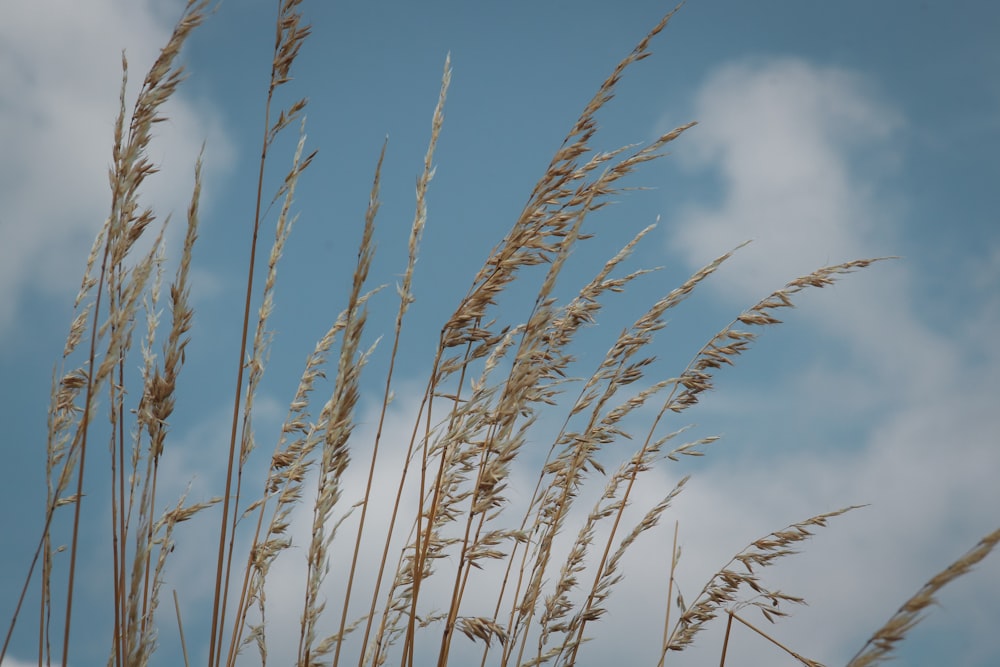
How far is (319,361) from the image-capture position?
3270 millimetres

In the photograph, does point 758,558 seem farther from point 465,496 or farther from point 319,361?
point 319,361

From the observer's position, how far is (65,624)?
2.40 meters

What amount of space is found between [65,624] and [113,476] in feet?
1.40

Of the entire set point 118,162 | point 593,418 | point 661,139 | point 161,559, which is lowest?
point 161,559

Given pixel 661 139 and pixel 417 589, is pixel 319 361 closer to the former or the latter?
pixel 417 589

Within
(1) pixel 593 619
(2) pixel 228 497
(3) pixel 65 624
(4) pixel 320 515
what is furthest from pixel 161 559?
(1) pixel 593 619

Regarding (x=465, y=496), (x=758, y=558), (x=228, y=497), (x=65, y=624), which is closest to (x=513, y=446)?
(x=465, y=496)

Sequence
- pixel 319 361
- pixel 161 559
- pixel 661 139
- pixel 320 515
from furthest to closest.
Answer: pixel 319 361
pixel 661 139
pixel 161 559
pixel 320 515

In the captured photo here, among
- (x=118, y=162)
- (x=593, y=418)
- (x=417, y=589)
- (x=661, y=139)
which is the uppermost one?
(x=661, y=139)

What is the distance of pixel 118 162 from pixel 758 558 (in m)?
2.34

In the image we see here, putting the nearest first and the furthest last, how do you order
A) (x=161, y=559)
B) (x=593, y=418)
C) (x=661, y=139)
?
(x=161, y=559) → (x=661, y=139) → (x=593, y=418)

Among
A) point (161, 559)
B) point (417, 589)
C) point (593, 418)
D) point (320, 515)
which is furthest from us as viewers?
point (593, 418)

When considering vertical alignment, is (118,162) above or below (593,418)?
above

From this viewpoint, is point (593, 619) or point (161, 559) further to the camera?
point (593, 619)
